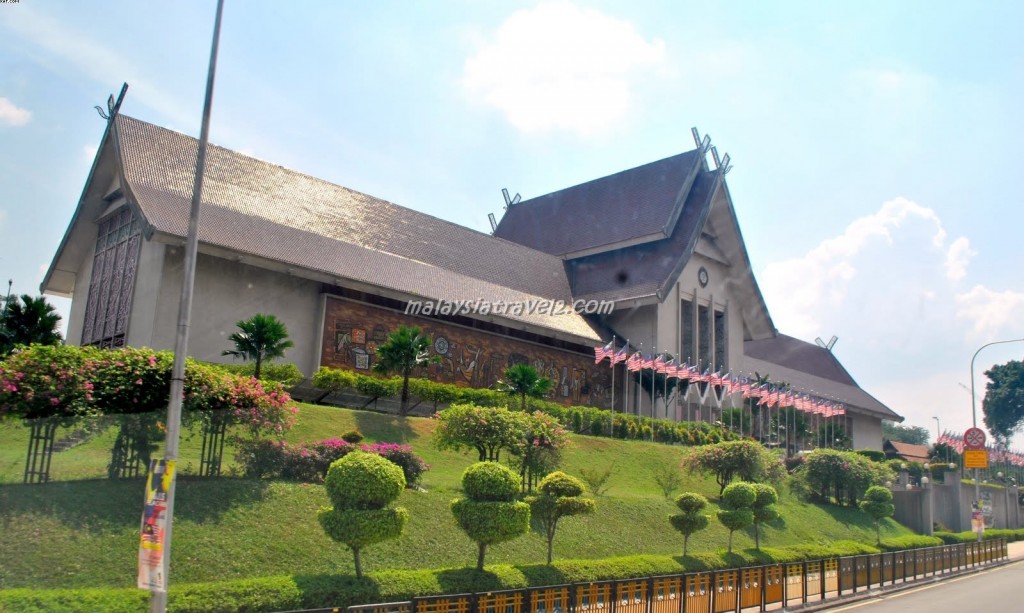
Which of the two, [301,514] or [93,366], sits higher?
[93,366]

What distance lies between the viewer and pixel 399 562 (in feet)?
43.6

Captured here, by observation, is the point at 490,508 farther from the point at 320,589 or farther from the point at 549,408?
the point at 549,408

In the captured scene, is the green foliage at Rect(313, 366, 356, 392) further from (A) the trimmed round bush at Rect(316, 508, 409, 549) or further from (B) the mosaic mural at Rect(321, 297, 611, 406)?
(A) the trimmed round bush at Rect(316, 508, 409, 549)

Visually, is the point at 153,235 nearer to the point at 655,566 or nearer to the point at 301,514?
the point at 301,514

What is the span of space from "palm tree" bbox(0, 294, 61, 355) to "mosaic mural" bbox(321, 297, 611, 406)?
7435 millimetres

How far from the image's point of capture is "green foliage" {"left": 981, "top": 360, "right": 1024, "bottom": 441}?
7494 centimetres

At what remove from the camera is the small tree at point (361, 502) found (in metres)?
10.6

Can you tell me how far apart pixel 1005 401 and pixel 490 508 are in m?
77.5

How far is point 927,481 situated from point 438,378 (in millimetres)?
→ 20113

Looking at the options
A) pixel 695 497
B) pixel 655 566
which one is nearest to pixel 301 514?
pixel 655 566

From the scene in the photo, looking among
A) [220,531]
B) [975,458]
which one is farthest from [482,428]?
[975,458]

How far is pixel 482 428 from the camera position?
17.9m

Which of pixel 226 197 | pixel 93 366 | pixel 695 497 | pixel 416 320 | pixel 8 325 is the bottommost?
pixel 695 497

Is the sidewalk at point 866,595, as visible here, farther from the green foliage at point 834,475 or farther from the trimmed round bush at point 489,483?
the trimmed round bush at point 489,483
